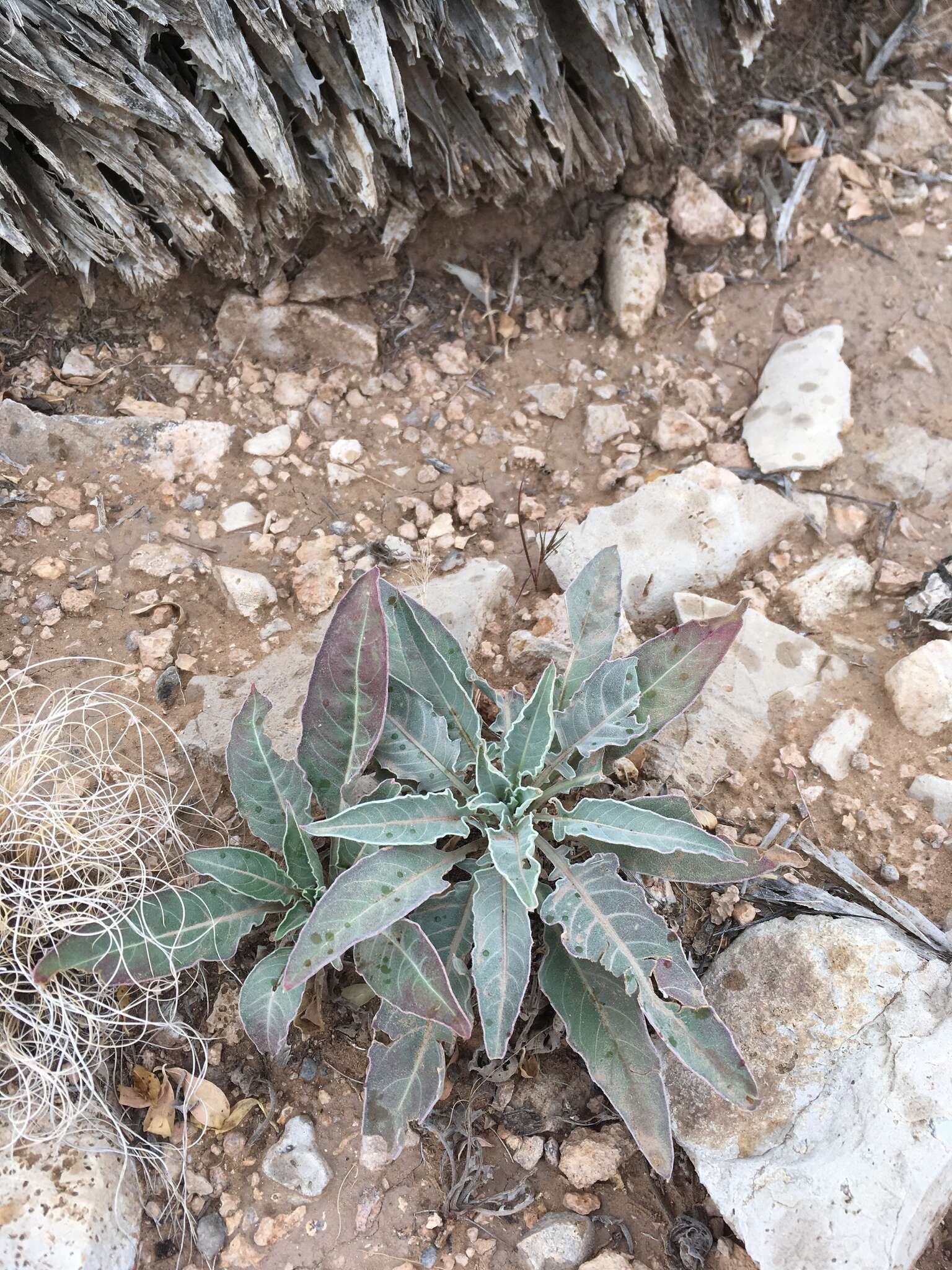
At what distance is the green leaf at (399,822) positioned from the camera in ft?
5.76

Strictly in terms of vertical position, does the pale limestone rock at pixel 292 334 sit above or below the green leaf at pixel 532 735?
above

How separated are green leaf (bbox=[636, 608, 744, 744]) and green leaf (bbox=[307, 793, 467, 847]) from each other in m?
0.48

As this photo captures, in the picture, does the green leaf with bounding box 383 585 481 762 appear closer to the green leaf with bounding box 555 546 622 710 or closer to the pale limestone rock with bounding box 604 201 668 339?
the green leaf with bounding box 555 546 622 710

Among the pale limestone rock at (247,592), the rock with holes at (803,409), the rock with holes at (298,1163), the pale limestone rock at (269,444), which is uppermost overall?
the pale limestone rock at (269,444)

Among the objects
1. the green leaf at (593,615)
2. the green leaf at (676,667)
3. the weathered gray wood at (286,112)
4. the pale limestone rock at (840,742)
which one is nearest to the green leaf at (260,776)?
the green leaf at (593,615)

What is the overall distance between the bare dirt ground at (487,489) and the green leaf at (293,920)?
235mm

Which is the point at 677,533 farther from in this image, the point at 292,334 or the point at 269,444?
the point at 292,334

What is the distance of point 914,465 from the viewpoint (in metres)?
2.82

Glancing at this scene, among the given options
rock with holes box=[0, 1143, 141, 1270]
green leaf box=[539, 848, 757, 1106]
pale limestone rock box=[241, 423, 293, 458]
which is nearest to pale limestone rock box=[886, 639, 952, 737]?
green leaf box=[539, 848, 757, 1106]

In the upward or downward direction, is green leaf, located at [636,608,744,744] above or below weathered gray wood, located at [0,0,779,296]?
below

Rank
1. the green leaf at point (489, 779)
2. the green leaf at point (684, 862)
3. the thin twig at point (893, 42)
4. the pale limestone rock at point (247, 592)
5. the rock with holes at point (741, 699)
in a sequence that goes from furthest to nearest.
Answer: the thin twig at point (893, 42)
the pale limestone rock at point (247, 592)
the rock with holes at point (741, 699)
the green leaf at point (489, 779)
the green leaf at point (684, 862)

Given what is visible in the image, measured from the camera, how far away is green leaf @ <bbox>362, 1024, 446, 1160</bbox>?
176cm

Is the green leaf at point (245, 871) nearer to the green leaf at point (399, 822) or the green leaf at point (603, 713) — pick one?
the green leaf at point (399, 822)

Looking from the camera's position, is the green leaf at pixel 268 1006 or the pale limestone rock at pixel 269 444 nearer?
the green leaf at pixel 268 1006
